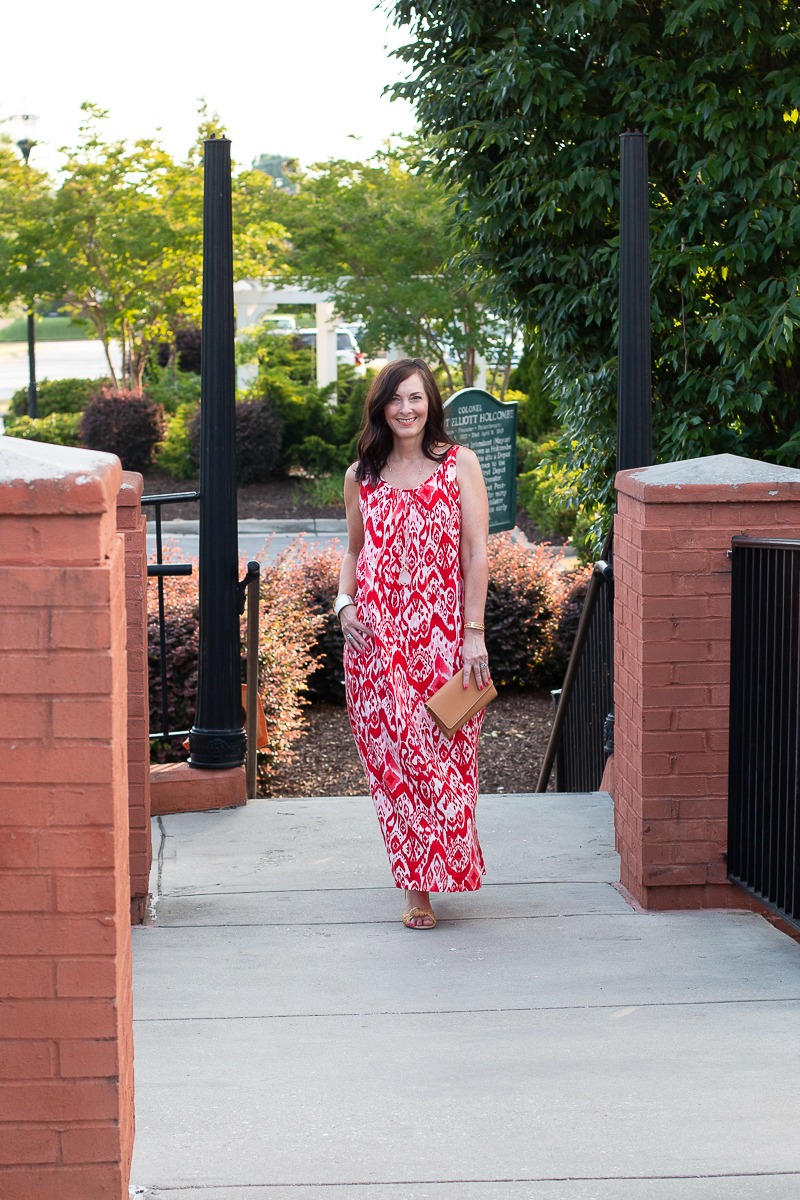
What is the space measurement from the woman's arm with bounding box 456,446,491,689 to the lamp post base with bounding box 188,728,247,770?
1.55 meters

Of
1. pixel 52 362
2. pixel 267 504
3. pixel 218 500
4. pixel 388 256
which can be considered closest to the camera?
pixel 218 500

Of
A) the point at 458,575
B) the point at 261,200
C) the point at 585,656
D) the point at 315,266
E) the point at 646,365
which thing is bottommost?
the point at 585,656

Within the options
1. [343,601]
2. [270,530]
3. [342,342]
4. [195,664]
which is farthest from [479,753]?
[342,342]

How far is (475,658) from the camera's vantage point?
12.6 feet

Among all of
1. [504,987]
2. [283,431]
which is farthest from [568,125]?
[283,431]

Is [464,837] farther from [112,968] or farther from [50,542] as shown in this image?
[50,542]

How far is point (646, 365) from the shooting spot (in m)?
4.86

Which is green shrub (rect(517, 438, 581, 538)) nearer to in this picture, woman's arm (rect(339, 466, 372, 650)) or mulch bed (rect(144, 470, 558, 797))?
mulch bed (rect(144, 470, 558, 797))

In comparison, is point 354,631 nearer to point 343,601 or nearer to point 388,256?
point 343,601

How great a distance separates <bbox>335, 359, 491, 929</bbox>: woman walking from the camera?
153 inches

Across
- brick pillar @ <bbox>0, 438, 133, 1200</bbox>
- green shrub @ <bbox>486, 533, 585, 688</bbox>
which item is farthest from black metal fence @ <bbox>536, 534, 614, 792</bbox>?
brick pillar @ <bbox>0, 438, 133, 1200</bbox>

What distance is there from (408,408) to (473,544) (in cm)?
48

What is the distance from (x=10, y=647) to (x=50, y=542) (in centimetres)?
19

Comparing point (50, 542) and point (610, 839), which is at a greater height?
point (50, 542)
